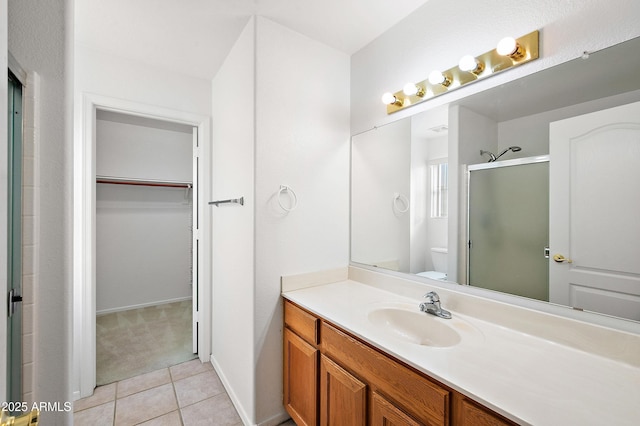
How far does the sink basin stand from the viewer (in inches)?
50.0

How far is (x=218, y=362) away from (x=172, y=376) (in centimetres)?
37

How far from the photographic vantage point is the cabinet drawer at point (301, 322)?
4.74 ft

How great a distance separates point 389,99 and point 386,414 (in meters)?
1.63

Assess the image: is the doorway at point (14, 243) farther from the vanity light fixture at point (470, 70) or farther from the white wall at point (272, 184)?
the vanity light fixture at point (470, 70)

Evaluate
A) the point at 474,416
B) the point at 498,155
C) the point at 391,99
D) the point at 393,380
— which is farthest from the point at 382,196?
the point at 474,416

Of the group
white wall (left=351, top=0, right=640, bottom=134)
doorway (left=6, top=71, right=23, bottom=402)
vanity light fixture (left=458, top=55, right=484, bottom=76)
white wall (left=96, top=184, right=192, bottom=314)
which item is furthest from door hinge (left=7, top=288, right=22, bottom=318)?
white wall (left=96, top=184, right=192, bottom=314)

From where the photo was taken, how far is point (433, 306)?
1.36 meters

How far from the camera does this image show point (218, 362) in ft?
7.41

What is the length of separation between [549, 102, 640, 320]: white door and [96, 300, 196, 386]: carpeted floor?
2.80m

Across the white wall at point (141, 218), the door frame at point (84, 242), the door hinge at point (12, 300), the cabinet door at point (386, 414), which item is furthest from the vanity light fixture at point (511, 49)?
the white wall at point (141, 218)

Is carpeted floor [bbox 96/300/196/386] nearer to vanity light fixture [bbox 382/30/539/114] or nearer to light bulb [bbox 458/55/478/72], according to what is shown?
vanity light fixture [bbox 382/30/539/114]

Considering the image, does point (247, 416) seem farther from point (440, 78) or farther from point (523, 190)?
point (440, 78)

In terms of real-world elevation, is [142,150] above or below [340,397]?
above

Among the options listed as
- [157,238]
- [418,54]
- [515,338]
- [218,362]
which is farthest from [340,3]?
[157,238]
